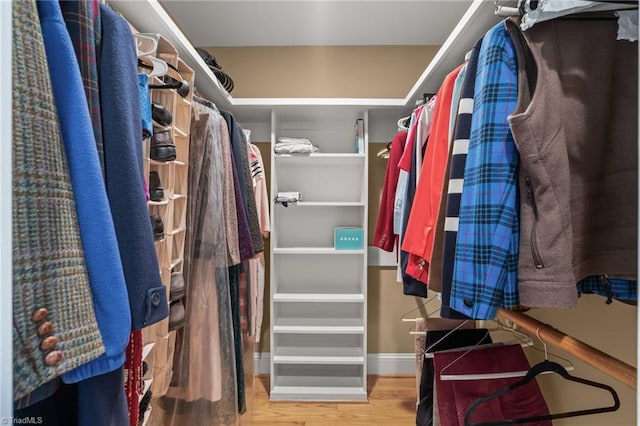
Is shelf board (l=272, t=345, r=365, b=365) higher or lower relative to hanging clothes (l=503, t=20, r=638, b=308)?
lower

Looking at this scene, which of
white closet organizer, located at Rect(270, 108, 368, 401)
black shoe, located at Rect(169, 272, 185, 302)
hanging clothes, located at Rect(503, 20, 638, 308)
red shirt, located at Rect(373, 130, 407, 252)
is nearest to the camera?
hanging clothes, located at Rect(503, 20, 638, 308)

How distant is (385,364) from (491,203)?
2118mm

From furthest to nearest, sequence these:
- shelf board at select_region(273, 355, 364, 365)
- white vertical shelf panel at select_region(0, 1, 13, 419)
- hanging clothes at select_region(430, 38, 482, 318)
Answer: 1. shelf board at select_region(273, 355, 364, 365)
2. hanging clothes at select_region(430, 38, 482, 318)
3. white vertical shelf panel at select_region(0, 1, 13, 419)

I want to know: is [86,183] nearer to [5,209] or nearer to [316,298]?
[5,209]

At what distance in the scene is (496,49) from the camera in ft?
2.42

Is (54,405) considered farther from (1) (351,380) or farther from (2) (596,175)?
(1) (351,380)

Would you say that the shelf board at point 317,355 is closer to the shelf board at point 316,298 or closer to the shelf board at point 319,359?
the shelf board at point 319,359

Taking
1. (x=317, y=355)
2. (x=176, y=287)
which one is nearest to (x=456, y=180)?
(x=176, y=287)

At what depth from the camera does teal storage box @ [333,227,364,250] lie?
2.17 metres

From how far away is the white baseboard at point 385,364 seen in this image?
95.9 inches

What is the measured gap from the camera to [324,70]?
245cm

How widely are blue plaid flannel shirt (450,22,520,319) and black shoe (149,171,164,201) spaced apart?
0.80 m

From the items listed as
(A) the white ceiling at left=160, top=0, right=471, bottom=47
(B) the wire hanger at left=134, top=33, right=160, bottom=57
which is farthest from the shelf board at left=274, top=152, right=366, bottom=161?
(B) the wire hanger at left=134, top=33, right=160, bottom=57

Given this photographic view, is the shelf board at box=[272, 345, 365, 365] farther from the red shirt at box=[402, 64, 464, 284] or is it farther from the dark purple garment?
the red shirt at box=[402, 64, 464, 284]
